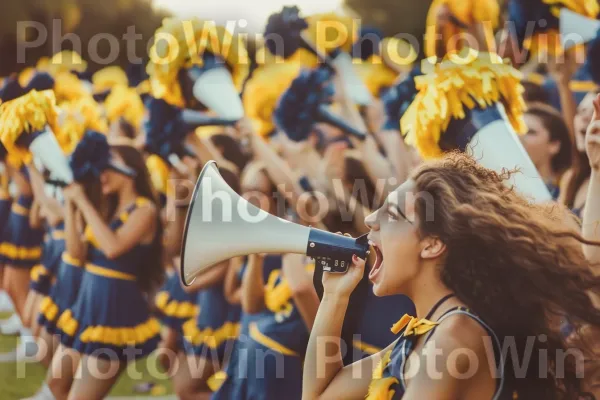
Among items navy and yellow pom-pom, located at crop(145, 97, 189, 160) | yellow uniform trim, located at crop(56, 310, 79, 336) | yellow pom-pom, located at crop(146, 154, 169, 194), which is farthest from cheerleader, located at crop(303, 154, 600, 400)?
yellow uniform trim, located at crop(56, 310, 79, 336)

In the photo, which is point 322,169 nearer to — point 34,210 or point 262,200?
point 262,200

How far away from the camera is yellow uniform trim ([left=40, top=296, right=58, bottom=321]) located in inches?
138

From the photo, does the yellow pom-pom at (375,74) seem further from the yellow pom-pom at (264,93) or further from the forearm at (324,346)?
the forearm at (324,346)

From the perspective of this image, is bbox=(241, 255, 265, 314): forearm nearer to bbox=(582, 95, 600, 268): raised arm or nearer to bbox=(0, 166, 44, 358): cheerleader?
bbox=(582, 95, 600, 268): raised arm

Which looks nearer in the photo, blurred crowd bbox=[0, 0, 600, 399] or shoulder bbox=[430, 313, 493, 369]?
shoulder bbox=[430, 313, 493, 369]

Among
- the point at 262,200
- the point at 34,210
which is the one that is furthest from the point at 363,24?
the point at 34,210

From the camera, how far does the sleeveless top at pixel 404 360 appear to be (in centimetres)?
150

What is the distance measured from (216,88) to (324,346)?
138 centimetres

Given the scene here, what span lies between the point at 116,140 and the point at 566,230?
2.15 metres

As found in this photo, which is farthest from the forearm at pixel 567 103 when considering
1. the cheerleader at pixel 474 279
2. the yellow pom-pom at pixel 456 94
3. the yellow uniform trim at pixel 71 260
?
the yellow uniform trim at pixel 71 260

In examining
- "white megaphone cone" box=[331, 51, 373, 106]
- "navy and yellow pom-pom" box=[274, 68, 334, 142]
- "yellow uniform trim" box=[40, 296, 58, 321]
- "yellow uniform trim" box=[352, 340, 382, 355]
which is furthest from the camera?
"yellow uniform trim" box=[40, 296, 58, 321]

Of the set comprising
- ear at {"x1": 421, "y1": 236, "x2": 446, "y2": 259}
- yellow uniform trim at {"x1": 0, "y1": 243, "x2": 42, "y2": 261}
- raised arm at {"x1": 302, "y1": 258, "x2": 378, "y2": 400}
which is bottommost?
yellow uniform trim at {"x1": 0, "y1": 243, "x2": 42, "y2": 261}

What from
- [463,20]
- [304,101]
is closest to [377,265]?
[304,101]

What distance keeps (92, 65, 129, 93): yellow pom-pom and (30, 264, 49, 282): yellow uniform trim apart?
959mm
